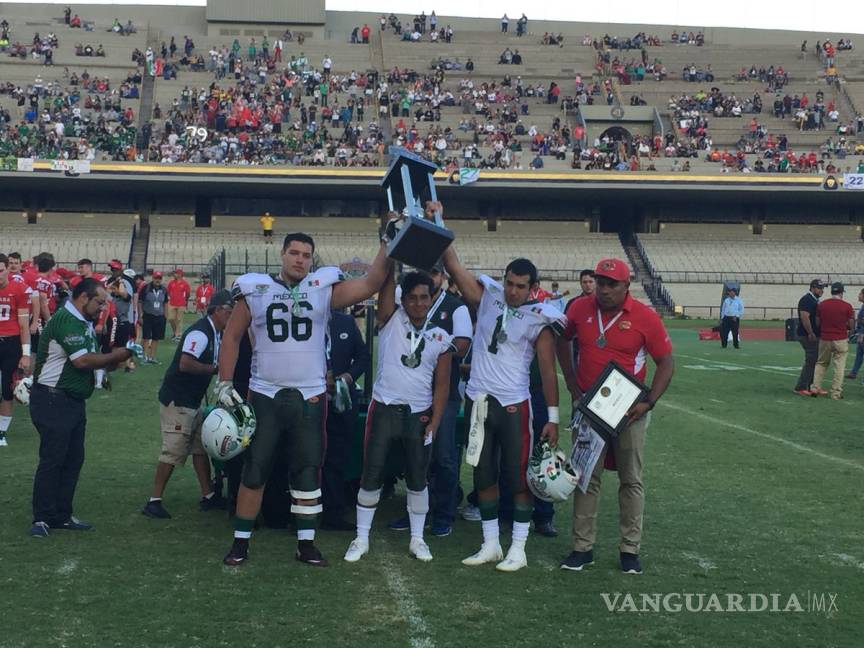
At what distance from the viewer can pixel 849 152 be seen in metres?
47.3

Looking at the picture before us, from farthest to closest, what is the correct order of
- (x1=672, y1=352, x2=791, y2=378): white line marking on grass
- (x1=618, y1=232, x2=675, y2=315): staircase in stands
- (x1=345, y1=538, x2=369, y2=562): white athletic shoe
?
(x1=618, y1=232, x2=675, y2=315): staircase in stands → (x1=672, y1=352, x2=791, y2=378): white line marking on grass → (x1=345, y1=538, x2=369, y2=562): white athletic shoe

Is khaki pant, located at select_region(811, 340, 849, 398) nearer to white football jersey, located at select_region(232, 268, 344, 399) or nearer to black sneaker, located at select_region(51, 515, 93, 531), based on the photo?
white football jersey, located at select_region(232, 268, 344, 399)

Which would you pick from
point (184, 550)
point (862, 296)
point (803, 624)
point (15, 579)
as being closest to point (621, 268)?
point (803, 624)

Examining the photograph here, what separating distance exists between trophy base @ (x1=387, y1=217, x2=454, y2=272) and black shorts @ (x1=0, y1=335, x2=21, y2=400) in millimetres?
5872

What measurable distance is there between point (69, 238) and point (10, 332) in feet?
112

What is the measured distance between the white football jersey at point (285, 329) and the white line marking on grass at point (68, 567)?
1.47m

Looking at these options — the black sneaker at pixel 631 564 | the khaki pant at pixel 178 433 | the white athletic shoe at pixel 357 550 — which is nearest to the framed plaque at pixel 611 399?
the black sneaker at pixel 631 564

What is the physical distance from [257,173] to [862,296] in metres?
27.0

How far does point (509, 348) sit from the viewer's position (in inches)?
260

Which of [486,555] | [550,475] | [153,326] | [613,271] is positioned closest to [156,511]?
[486,555]

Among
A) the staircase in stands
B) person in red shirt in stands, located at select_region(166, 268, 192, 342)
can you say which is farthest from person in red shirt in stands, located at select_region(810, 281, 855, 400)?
the staircase in stands

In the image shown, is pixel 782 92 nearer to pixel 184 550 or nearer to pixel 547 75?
pixel 547 75

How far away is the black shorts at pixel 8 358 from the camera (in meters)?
10.5

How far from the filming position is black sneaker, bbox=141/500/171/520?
766 centimetres
